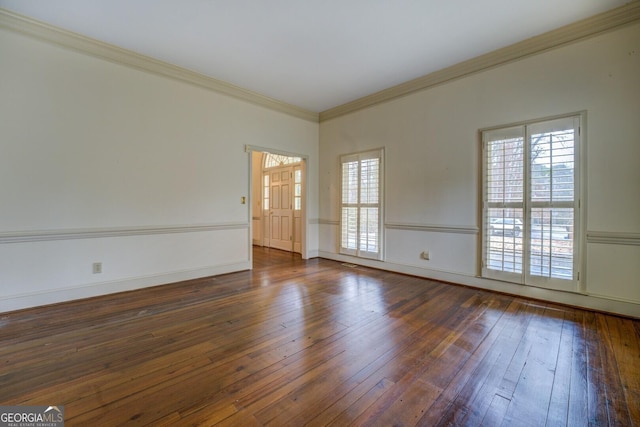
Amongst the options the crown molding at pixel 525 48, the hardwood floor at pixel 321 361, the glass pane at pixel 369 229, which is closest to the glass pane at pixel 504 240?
the hardwood floor at pixel 321 361

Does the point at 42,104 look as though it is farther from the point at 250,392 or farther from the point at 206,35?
the point at 250,392

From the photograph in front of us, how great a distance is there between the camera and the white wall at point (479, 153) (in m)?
2.75

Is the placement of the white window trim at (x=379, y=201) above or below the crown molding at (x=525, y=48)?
below

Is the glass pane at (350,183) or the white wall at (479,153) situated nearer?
the white wall at (479,153)

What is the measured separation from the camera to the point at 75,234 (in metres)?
3.15

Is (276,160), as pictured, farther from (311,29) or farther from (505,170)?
(505,170)

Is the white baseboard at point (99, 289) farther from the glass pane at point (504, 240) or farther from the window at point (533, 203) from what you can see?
the window at point (533, 203)

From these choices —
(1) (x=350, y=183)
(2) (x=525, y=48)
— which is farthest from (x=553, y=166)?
(1) (x=350, y=183)

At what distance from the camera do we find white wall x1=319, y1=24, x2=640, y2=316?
275 cm

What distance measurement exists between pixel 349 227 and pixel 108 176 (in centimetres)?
373

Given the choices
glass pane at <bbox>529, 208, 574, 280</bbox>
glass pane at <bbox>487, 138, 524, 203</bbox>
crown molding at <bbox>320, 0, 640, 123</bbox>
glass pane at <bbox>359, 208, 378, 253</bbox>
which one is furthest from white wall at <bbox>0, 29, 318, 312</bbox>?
glass pane at <bbox>529, 208, 574, 280</bbox>

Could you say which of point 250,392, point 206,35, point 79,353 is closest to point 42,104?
point 206,35

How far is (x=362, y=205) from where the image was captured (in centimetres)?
496

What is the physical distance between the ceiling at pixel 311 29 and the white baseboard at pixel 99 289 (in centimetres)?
290
